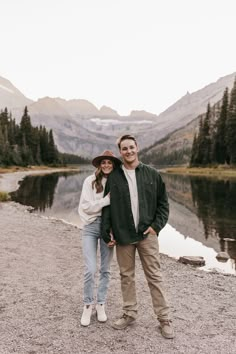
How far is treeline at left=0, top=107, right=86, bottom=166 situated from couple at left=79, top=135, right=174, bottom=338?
71.1 m

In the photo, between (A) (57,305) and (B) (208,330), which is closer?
(B) (208,330)

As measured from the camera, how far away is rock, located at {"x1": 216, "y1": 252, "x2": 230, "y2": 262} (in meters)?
12.1

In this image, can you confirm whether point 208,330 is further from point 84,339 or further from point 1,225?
point 1,225

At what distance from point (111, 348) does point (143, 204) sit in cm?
207

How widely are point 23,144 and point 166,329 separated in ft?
313

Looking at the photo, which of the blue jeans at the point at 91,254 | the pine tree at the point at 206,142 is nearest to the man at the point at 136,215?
the blue jeans at the point at 91,254

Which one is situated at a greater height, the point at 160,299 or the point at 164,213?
the point at 164,213

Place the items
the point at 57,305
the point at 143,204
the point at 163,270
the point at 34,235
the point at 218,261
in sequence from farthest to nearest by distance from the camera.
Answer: the point at 34,235 < the point at 218,261 < the point at 163,270 < the point at 57,305 < the point at 143,204

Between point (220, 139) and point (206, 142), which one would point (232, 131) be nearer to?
point (220, 139)

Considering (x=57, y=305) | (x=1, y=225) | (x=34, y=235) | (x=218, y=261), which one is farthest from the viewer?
(x=1, y=225)

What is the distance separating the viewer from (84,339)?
521cm

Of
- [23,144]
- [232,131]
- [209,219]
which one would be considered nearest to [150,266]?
[209,219]

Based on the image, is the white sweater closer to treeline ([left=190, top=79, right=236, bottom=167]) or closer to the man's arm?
the man's arm

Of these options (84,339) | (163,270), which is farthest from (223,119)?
(84,339)
